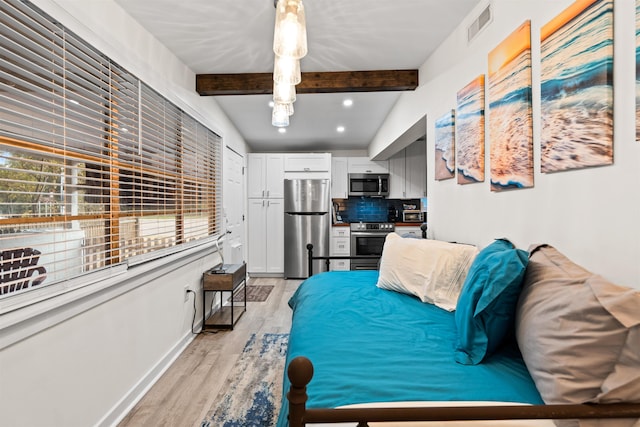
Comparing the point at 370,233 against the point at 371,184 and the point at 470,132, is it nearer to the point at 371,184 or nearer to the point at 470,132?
the point at 371,184

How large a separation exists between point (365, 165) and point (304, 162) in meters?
1.17

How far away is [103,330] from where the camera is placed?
1851mm

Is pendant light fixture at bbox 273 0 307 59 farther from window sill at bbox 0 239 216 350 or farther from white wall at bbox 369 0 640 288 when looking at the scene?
window sill at bbox 0 239 216 350

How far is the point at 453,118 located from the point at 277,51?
1.57 m

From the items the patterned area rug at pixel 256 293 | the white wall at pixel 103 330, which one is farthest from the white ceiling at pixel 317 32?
the patterned area rug at pixel 256 293

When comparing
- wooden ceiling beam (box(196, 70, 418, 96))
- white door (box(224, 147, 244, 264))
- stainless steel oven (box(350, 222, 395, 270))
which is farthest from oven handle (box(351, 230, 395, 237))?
wooden ceiling beam (box(196, 70, 418, 96))

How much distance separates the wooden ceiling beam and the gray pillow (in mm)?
2554

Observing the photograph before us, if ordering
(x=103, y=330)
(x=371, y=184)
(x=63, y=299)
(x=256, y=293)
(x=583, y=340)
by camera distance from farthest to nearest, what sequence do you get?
(x=371, y=184)
(x=256, y=293)
(x=103, y=330)
(x=63, y=299)
(x=583, y=340)

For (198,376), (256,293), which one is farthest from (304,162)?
(198,376)

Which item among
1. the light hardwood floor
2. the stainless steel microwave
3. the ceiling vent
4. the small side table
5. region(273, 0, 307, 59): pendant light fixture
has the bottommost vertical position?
the light hardwood floor

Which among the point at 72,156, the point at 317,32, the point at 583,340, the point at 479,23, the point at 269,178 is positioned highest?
the point at 317,32

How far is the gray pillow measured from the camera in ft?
2.64

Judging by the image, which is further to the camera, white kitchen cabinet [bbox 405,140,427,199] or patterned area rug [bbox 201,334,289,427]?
white kitchen cabinet [bbox 405,140,427,199]

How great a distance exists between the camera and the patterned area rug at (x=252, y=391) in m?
1.91
